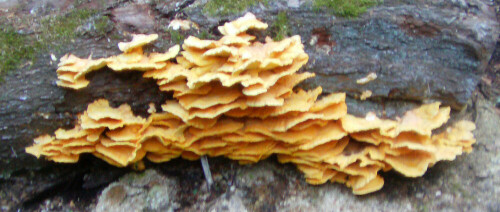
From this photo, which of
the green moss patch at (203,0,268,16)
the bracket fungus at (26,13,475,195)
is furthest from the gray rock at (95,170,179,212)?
the green moss patch at (203,0,268,16)

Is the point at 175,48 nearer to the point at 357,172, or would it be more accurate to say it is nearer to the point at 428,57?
the point at 357,172

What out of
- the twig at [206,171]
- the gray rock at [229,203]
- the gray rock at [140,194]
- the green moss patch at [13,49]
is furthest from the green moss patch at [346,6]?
the green moss patch at [13,49]

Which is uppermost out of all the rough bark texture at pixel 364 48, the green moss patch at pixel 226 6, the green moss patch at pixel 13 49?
the green moss patch at pixel 13 49

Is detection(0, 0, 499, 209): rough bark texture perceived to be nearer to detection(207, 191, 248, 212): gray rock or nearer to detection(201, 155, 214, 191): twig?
detection(201, 155, 214, 191): twig

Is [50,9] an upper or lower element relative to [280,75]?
upper

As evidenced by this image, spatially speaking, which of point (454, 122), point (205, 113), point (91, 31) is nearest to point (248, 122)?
point (205, 113)

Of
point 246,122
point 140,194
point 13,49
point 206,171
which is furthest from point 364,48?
point 13,49

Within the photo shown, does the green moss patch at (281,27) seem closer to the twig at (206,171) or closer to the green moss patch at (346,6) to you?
the green moss patch at (346,6)
